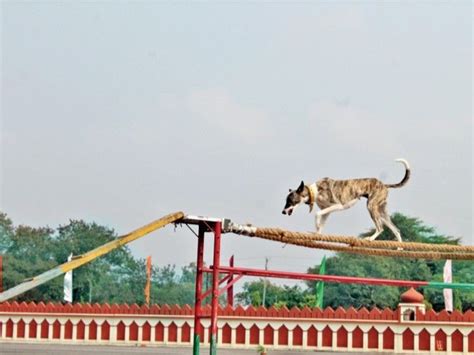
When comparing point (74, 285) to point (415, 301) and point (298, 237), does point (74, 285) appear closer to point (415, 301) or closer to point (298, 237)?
point (415, 301)

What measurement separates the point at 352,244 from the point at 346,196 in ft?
2.01

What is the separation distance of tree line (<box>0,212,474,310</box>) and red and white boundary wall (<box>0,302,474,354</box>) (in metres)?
8.51

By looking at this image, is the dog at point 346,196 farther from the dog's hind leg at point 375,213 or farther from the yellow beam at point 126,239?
the yellow beam at point 126,239

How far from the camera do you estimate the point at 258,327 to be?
3002 cm

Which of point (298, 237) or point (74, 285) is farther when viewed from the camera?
point (74, 285)

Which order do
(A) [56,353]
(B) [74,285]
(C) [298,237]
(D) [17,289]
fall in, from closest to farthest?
(D) [17,289]
(C) [298,237]
(A) [56,353]
(B) [74,285]

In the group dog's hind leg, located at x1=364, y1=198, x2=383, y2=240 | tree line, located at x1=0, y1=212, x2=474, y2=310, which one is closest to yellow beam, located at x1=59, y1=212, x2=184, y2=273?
dog's hind leg, located at x1=364, y1=198, x2=383, y2=240

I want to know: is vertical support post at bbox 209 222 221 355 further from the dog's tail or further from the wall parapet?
the wall parapet

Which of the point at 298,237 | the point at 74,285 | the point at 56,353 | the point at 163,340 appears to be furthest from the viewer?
the point at 74,285

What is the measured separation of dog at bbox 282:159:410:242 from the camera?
1084 centimetres

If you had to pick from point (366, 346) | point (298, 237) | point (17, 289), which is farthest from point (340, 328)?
point (17, 289)

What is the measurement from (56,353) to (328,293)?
696 inches

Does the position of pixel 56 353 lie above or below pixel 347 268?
below

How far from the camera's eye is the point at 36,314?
32562 mm
